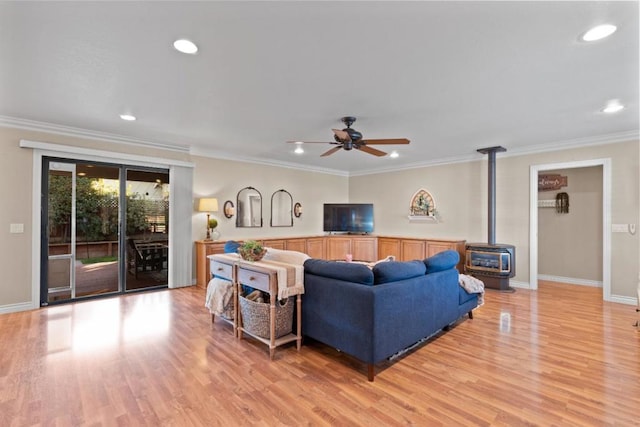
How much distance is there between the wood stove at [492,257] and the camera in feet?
16.8

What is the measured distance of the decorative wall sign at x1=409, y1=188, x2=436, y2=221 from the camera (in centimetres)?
670

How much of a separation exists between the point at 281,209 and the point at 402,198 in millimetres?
2851

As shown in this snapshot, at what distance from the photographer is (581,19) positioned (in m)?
1.90

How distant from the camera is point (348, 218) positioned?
7570 millimetres

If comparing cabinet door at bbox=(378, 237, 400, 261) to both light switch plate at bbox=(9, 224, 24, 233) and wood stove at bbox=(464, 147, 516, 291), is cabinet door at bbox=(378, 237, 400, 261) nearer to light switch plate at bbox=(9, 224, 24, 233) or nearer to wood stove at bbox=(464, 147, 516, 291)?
wood stove at bbox=(464, 147, 516, 291)

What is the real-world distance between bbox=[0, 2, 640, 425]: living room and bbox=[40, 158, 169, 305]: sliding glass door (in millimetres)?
186

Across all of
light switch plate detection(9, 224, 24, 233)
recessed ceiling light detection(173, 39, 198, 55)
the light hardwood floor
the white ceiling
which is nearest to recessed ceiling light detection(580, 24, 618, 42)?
the white ceiling

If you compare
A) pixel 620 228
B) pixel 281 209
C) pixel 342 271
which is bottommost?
pixel 342 271

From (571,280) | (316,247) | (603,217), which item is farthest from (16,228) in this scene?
(571,280)

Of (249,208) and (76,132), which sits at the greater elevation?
(76,132)

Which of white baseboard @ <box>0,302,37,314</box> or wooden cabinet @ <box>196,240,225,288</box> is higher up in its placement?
wooden cabinet @ <box>196,240,225,288</box>

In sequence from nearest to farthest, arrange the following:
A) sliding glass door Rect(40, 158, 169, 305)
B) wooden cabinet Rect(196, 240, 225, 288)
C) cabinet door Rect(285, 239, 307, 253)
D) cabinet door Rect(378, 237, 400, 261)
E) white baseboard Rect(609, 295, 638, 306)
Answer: sliding glass door Rect(40, 158, 169, 305) → white baseboard Rect(609, 295, 638, 306) → wooden cabinet Rect(196, 240, 225, 288) → cabinet door Rect(285, 239, 307, 253) → cabinet door Rect(378, 237, 400, 261)

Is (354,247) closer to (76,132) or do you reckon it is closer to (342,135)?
(342,135)

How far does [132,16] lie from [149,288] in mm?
4373
